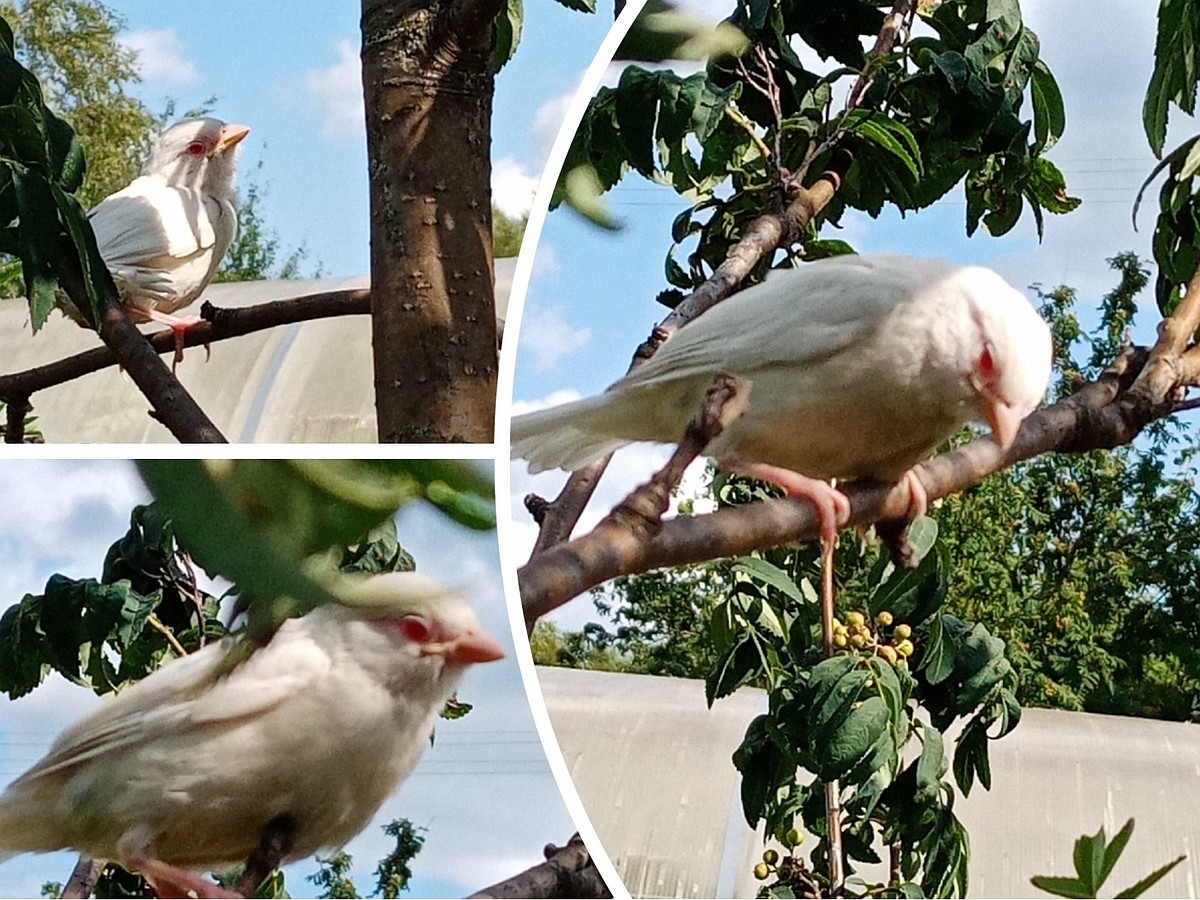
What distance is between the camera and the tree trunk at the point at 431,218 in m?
0.64

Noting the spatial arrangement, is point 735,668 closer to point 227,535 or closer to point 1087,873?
point 1087,873

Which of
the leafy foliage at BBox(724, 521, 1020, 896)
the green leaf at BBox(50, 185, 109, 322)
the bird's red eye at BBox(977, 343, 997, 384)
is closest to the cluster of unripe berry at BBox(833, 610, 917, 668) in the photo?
the leafy foliage at BBox(724, 521, 1020, 896)

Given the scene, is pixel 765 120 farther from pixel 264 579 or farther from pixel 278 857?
pixel 264 579

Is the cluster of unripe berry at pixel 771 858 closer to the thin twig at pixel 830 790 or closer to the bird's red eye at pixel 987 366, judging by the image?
the thin twig at pixel 830 790

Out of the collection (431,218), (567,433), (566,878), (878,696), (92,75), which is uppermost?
(92,75)

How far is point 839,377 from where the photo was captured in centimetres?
62

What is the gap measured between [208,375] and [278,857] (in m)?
0.39

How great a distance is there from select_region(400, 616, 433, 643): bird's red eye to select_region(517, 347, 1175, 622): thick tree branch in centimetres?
7

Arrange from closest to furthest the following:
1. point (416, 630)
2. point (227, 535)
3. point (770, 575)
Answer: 1. point (227, 535)
2. point (416, 630)
3. point (770, 575)

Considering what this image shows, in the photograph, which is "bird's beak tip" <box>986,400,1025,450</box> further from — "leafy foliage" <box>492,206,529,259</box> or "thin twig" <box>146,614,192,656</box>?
"thin twig" <box>146,614,192,656</box>

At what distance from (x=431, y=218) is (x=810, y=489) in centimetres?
23

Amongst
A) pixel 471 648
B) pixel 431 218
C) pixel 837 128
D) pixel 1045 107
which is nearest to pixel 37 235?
pixel 431 218

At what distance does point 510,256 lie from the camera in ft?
2.30

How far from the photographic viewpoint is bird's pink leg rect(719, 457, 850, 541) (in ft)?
2.00
